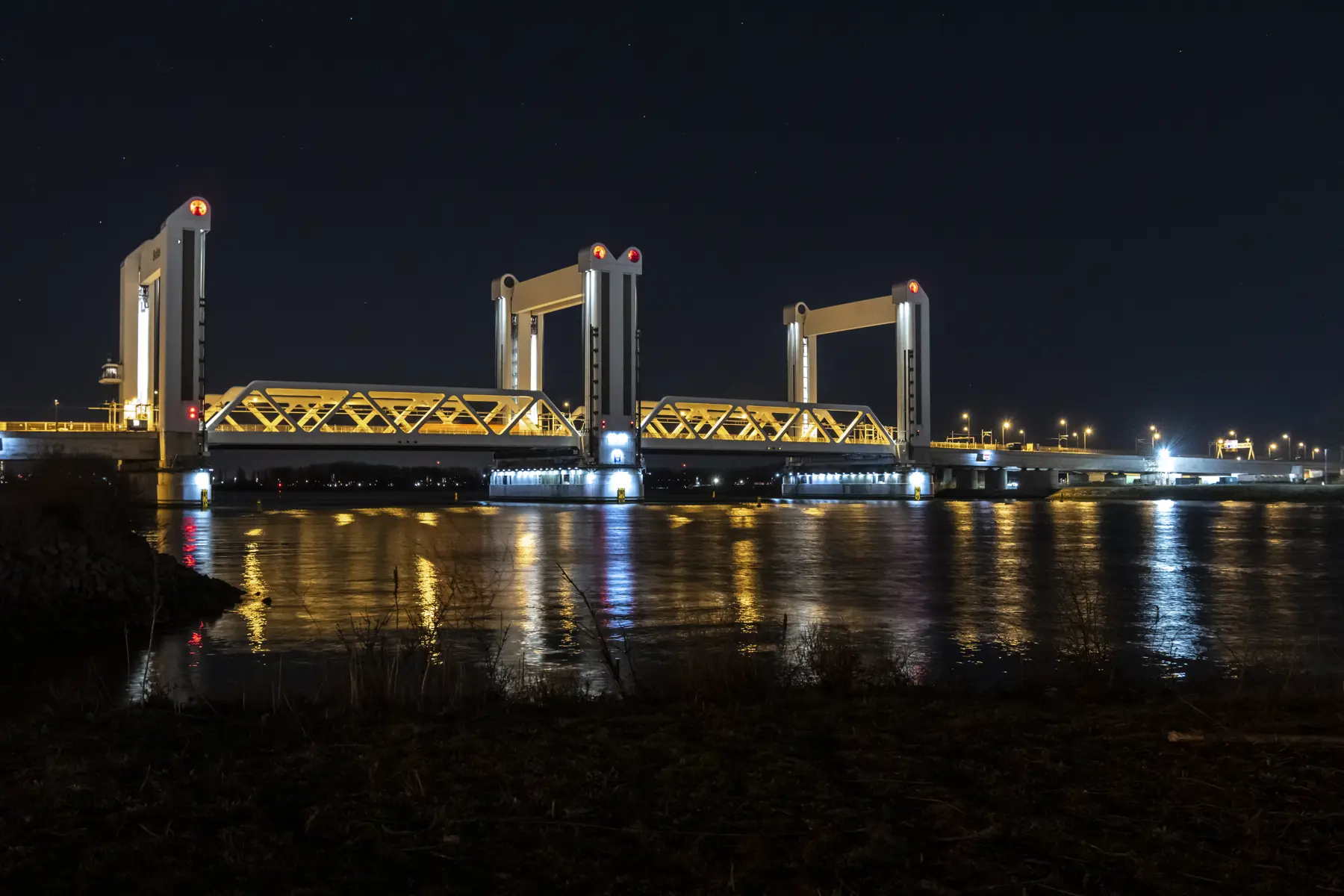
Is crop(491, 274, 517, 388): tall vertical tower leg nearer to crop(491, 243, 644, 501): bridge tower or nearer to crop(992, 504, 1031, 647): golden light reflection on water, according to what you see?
crop(491, 243, 644, 501): bridge tower

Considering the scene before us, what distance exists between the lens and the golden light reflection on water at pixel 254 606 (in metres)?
14.6

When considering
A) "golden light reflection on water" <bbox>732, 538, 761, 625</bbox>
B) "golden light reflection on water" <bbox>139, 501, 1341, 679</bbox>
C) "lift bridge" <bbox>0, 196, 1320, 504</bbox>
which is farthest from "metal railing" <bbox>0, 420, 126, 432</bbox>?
"golden light reflection on water" <bbox>732, 538, 761, 625</bbox>

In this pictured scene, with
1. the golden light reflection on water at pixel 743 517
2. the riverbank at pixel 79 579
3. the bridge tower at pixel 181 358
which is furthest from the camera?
the bridge tower at pixel 181 358

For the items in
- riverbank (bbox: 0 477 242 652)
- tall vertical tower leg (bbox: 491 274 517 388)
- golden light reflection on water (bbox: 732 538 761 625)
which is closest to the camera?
riverbank (bbox: 0 477 242 652)

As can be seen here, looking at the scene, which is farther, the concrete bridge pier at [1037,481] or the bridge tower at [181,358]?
the concrete bridge pier at [1037,481]

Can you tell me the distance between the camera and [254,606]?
731 inches

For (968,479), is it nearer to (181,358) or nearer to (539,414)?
(539,414)

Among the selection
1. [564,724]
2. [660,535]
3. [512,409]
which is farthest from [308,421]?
[564,724]

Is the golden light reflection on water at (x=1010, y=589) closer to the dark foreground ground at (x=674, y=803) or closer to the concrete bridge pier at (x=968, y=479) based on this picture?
the dark foreground ground at (x=674, y=803)

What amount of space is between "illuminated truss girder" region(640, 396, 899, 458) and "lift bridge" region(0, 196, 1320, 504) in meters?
0.27

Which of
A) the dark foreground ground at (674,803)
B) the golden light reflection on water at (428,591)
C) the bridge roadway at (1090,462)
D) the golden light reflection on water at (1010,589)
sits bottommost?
the golden light reflection on water at (1010,589)

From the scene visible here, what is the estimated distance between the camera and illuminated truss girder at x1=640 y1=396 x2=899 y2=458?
11244 centimetres

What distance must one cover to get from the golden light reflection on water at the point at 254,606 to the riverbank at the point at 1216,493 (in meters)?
98.0

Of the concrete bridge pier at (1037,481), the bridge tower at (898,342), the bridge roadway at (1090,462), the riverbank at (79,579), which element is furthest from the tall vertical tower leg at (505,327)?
the riverbank at (79,579)
